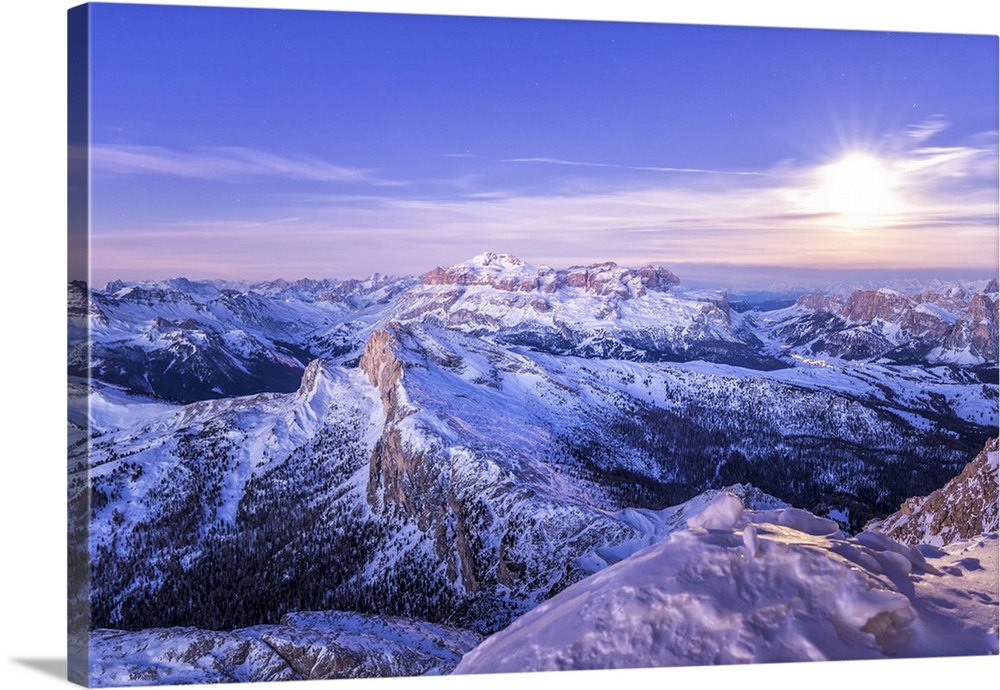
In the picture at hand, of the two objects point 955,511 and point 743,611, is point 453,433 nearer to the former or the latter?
point 743,611

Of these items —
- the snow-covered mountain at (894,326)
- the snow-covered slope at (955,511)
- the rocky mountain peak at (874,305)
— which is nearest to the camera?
the snow-covered slope at (955,511)

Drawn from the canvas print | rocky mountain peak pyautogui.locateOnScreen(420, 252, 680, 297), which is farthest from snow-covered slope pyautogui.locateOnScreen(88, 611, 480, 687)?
rocky mountain peak pyautogui.locateOnScreen(420, 252, 680, 297)

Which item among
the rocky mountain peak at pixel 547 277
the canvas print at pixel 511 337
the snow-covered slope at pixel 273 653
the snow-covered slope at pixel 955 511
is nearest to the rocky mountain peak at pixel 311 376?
the canvas print at pixel 511 337

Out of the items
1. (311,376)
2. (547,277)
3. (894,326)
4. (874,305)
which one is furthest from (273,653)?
(894,326)

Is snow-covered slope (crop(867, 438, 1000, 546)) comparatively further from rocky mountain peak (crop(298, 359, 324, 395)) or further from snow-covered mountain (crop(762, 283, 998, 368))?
rocky mountain peak (crop(298, 359, 324, 395))

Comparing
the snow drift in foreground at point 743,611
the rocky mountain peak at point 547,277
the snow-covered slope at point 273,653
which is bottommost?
the snow-covered slope at point 273,653

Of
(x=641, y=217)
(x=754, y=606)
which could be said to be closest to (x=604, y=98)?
(x=641, y=217)

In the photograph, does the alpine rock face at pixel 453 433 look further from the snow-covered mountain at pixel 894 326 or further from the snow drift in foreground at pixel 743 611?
the snow drift in foreground at pixel 743 611
